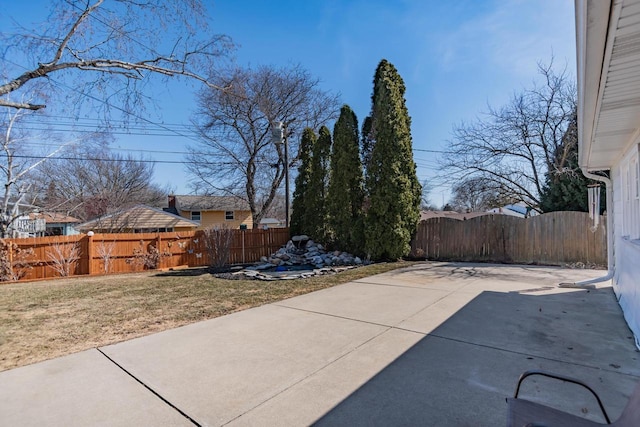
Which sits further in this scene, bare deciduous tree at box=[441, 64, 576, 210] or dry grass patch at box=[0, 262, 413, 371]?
bare deciduous tree at box=[441, 64, 576, 210]

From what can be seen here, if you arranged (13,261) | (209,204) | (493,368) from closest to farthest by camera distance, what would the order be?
(493,368) < (13,261) < (209,204)

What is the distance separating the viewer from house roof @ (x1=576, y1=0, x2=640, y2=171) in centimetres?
159

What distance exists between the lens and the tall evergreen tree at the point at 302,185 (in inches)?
555

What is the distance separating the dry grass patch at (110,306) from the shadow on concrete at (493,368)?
3137 millimetres

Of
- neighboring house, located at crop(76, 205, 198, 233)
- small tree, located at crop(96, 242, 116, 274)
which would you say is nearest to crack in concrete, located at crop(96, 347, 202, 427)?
small tree, located at crop(96, 242, 116, 274)

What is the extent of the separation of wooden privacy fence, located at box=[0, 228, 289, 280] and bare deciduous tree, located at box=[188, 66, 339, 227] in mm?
6045

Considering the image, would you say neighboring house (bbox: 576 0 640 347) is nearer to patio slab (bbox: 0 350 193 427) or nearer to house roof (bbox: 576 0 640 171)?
house roof (bbox: 576 0 640 171)

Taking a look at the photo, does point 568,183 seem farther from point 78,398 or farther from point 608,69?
point 78,398

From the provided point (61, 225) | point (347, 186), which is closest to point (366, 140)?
point (347, 186)

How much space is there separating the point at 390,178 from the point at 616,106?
8.00 m

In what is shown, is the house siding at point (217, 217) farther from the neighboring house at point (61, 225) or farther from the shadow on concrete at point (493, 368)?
the shadow on concrete at point (493, 368)

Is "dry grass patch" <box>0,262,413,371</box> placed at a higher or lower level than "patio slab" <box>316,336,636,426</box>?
lower

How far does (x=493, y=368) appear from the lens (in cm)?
291

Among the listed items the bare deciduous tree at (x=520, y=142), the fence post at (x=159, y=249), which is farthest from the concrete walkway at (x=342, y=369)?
the bare deciduous tree at (x=520, y=142)
